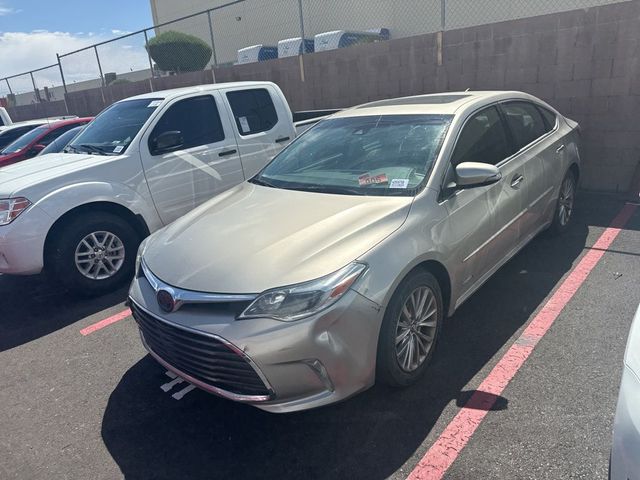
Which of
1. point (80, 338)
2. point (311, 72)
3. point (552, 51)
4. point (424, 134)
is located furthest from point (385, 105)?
point (311, 72)

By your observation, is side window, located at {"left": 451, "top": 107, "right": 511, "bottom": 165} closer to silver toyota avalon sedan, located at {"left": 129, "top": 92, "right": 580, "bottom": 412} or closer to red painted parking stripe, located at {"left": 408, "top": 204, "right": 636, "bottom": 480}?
silver toyota avalon sedan, located at {"left": 129, "top": 92, "right": 580, "bottom": 412}

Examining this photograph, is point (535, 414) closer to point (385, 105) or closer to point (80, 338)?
point (385, 105)

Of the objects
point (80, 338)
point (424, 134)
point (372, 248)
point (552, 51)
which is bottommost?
point (80, 338)

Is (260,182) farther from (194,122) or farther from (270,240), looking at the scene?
(194,122)

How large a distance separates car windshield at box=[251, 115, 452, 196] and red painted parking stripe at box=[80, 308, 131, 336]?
1758mm

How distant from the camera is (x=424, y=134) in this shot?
135 inches

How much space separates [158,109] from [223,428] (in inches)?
146

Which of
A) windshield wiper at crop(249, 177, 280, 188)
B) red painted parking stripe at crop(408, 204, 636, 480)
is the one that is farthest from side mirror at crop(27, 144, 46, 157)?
red painted parking stripe at crop(408, 204, 636, 480)

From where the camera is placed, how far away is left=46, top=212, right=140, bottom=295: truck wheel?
4574 millimetres

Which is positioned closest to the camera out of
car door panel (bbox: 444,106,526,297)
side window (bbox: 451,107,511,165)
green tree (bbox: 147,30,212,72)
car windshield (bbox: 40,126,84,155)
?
car door panel (bbox: 444,106,526,297)

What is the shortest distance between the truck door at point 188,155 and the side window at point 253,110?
0.19m

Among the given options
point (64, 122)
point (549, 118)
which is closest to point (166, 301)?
point (549, 118)

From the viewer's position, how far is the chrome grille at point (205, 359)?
240cm

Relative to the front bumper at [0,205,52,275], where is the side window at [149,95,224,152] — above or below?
above
